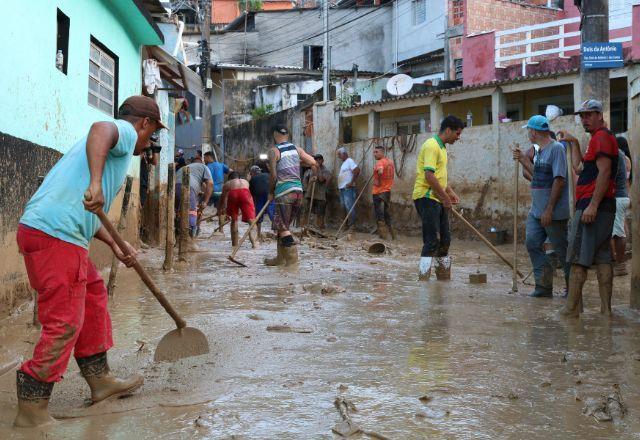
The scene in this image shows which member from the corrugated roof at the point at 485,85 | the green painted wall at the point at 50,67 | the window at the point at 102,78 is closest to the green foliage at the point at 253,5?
the corrugated roof at the point at 485,85

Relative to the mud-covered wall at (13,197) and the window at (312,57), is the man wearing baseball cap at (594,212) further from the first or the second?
the window at (312,57)

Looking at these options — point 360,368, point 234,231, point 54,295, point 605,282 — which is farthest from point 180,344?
point 234,231

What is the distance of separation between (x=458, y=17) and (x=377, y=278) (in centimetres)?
2158

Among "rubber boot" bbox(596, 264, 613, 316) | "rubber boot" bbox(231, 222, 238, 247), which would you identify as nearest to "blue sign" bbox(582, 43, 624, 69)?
"rubber boot" bbox(596, 264, 613, 316)

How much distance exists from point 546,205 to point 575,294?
123 centimetres

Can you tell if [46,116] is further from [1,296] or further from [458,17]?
[458,17]

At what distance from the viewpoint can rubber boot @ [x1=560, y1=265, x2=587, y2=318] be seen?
A: 18.9 feet

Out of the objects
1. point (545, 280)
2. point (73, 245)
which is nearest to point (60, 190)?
point (73, 245)

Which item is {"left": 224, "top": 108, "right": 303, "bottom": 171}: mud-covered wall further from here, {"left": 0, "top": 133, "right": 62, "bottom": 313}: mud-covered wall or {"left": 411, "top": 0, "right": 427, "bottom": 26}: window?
{"left": 0, "top": 133, "right": 62, "bottom": 313}: mud-covered wall

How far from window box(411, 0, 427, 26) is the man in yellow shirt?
75.8 feet

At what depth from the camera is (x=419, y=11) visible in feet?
98.5

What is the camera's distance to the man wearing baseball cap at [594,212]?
18.2 feet

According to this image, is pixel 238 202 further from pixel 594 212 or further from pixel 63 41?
pixel 594 212

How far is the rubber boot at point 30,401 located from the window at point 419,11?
93.0 ft
